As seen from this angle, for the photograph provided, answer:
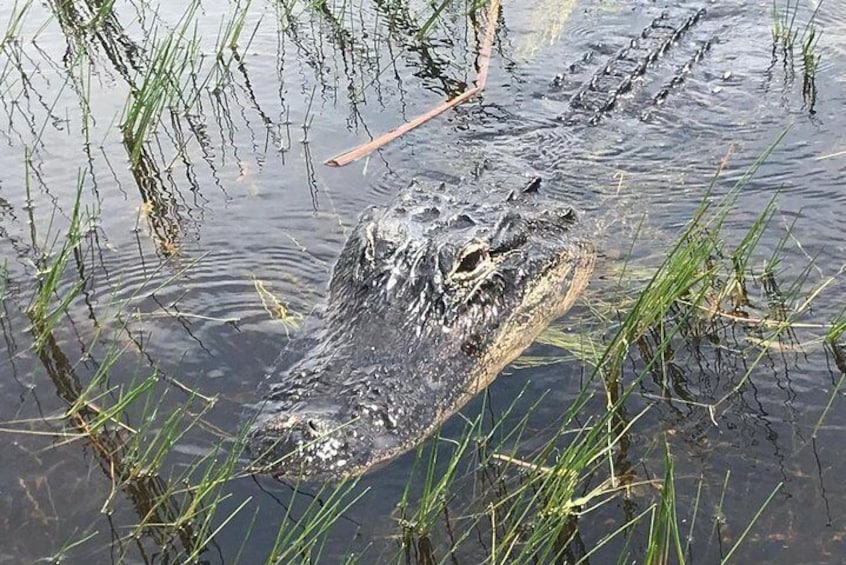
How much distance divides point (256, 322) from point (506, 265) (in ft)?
3.90

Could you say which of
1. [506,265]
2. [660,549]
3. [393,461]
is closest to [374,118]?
[506,265]

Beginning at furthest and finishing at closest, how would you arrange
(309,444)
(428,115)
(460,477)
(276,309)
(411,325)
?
(428,115) → (276,309) → (411,325) → (460,477) → (309,444)

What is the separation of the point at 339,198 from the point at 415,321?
6.20 feet

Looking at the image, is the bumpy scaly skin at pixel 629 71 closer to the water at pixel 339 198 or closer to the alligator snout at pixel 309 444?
the water at pixel 339 198

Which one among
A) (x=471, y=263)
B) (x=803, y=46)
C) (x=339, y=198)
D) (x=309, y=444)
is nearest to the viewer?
(x=309, y=444)

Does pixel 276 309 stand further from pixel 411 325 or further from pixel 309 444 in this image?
pixel 309 444

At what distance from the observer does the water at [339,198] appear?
3281 millimetres

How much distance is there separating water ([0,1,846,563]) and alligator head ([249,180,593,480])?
0.15 meters

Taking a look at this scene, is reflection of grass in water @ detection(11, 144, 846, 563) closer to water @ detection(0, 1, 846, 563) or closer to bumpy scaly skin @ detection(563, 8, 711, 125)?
water @ detection(0, 1, 846, 563)

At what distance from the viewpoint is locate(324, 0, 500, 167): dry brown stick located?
19.0 ft

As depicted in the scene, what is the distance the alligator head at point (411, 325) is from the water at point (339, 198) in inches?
5.7

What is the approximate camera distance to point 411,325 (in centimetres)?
376

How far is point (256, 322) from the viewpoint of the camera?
14.3ft

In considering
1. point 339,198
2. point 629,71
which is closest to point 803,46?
point 629,71
